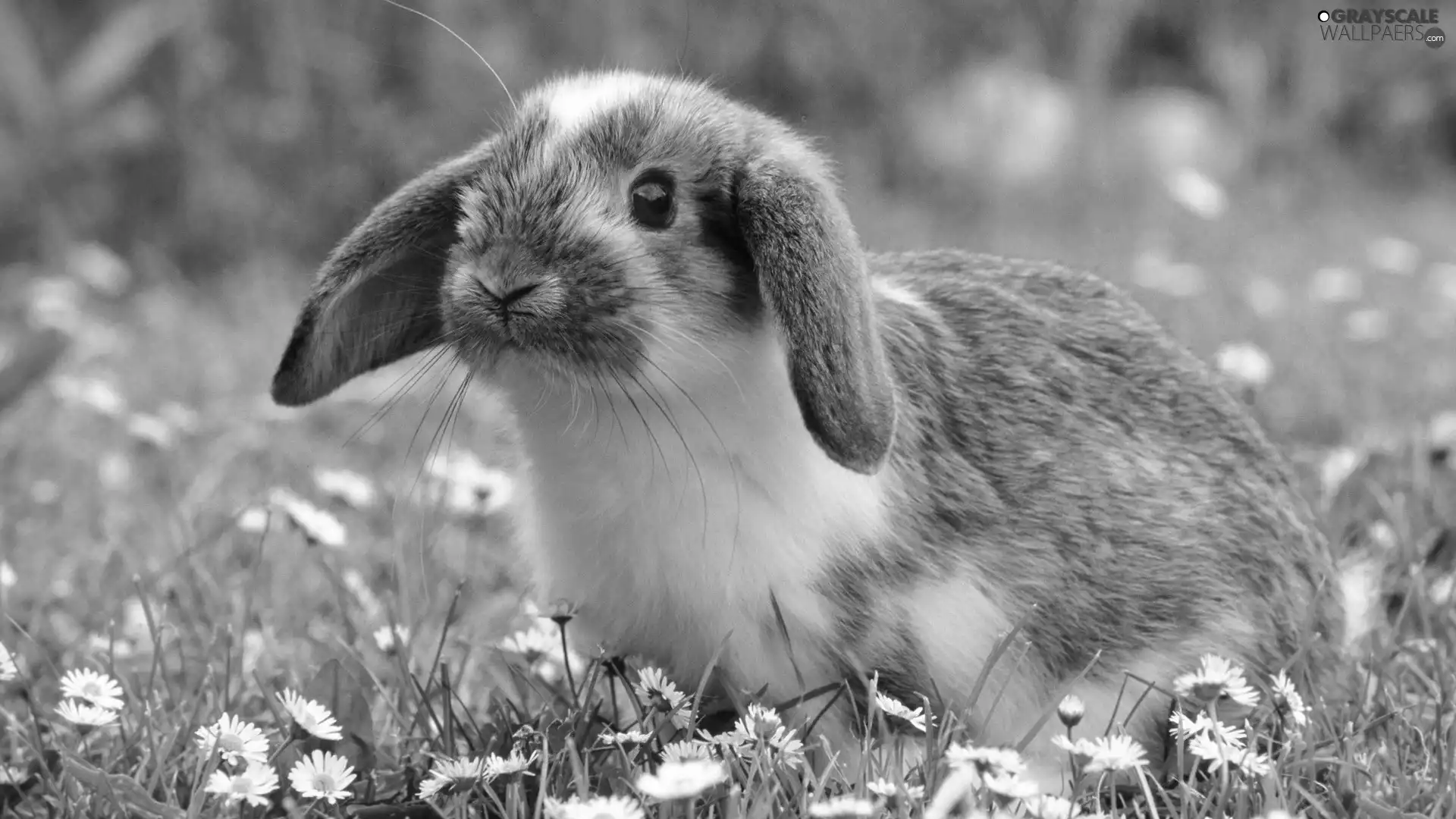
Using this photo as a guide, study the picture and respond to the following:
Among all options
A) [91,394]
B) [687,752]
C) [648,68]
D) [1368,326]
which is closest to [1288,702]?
[687,752]

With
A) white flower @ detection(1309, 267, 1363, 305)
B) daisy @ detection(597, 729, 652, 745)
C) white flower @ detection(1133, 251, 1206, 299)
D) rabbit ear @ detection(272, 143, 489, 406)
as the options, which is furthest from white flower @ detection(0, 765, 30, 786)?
white flower @ detection(1309, 267, 1363, 305)

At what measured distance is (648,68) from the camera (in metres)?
7.78

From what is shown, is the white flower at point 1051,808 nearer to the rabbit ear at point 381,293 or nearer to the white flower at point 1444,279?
the rabbit ear at point 381,293

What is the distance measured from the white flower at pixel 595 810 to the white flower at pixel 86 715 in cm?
78

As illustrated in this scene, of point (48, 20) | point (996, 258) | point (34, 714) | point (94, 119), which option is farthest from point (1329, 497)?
point (48, 20)

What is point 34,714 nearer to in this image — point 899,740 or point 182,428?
point 899,740

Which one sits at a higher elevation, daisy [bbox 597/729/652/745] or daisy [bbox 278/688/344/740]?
daisy [bbox 278/688/344/740]

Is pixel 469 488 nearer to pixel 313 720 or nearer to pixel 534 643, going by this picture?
pixel 534 643

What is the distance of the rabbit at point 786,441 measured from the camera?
8.09 ft

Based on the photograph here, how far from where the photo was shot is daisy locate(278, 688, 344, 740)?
2461 mm

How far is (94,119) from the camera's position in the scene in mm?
7598

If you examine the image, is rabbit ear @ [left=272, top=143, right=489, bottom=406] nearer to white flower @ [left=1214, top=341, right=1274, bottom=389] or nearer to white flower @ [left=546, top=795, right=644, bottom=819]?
white flower @ [left=546, top=795, right=644, bottom=819]

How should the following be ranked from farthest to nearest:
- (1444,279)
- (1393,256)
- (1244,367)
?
1. (1393,256)
2. (1444,279)
3. (1244,367)

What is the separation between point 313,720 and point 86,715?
346mm
